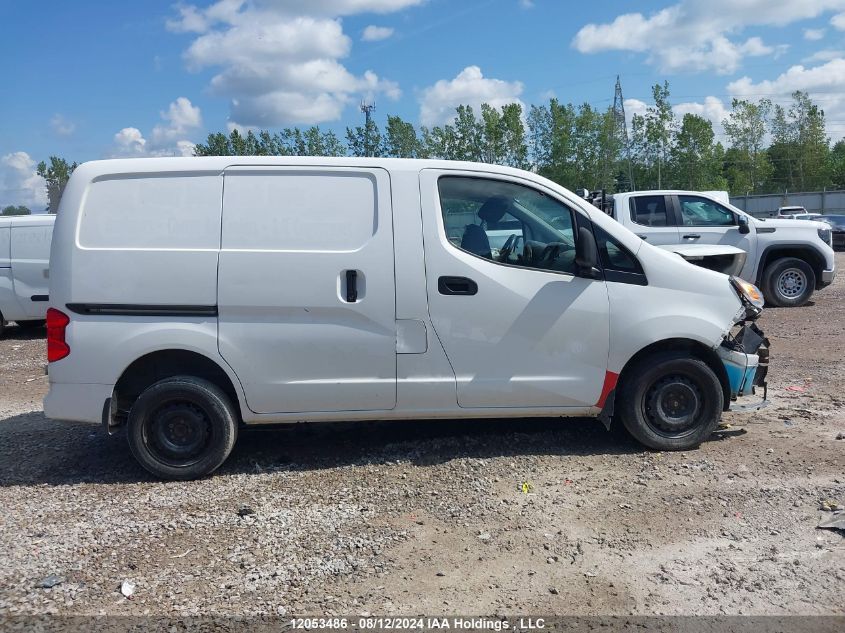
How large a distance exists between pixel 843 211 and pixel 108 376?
172 ft

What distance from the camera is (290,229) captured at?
4.79 metres

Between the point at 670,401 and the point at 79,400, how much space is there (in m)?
4.20

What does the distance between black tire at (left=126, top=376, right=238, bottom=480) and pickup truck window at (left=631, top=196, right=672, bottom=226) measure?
28.8ft

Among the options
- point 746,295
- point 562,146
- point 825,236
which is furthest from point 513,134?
point 746,295

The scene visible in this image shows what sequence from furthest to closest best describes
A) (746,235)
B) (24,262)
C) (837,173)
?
(837,173), (746,235), (24,262)

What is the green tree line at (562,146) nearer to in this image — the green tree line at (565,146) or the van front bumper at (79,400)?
the green tree line at (565,146)

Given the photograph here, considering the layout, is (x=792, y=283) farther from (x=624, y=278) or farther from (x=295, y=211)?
(x=295, y=211)

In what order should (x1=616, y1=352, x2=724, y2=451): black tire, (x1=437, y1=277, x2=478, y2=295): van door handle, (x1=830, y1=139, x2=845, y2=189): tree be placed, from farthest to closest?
1. (x1=830, y1=139, x2=845, y2=189): tree
2. (x1=616, y1=352, x2=724, y2=451): black tire
3. (x1=437, y1=277, x2=478, y2=295): van door handle

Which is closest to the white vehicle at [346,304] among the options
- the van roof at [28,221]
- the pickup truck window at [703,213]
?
the pickup truck window at [703,213]

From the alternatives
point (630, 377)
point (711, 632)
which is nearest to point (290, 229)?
point (630, 377)

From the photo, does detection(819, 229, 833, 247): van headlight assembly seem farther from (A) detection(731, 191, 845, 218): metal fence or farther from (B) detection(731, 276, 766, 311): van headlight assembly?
(A) detection(731, 191, 845, 218): metal fence

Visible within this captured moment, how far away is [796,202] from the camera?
1940 inches

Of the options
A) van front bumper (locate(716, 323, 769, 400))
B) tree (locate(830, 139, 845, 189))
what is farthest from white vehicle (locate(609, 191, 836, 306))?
tree (locate(830, 139, 845, 189))

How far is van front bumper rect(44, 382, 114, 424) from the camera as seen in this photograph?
4770 mm
